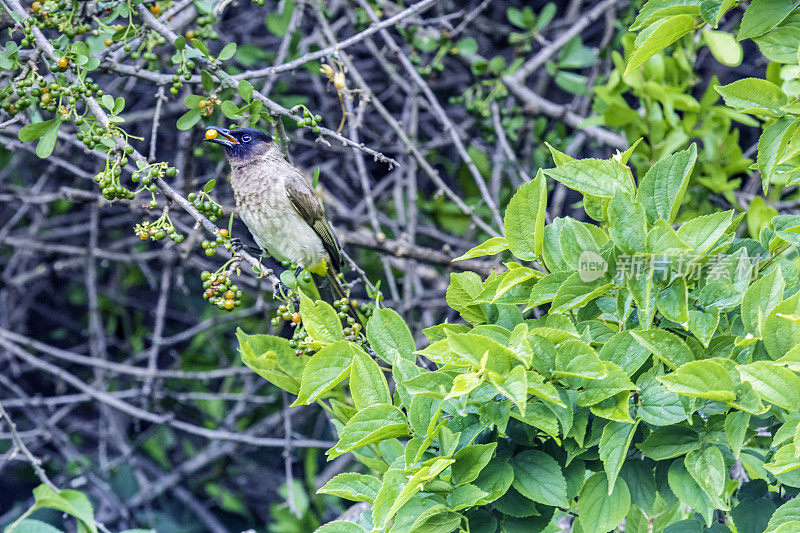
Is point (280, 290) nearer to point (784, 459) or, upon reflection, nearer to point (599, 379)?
point (599, 379)

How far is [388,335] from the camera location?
1880 millimetres

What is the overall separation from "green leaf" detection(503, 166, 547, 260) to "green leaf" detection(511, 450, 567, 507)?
46cm

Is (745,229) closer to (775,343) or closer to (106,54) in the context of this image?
(775,343)

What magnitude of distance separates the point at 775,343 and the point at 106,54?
262cm

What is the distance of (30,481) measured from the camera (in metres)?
5.25

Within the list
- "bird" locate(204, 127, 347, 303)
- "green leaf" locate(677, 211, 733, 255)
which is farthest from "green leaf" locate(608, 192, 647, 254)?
"bird" locate(204, 127, 347, 303)

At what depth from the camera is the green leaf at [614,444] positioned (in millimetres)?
1445

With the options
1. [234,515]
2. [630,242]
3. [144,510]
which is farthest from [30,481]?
[630,242]

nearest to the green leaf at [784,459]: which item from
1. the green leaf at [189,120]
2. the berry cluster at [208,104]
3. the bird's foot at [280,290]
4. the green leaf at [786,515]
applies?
the green leaf at [786,515]

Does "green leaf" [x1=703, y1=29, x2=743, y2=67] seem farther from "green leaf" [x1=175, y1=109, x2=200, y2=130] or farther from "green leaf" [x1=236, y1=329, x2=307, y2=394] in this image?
"green leaf" [x1=236, y1=329, x2=307, y2=394]

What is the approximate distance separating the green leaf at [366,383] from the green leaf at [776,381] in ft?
2.50

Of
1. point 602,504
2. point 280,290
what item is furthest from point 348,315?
point 602,504

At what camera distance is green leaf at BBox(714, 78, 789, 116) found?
6.21ft

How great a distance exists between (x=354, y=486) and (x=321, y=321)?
44 centimetres
